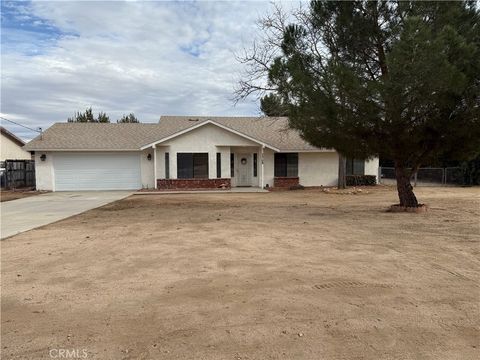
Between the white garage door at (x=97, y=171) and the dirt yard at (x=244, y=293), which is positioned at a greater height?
the white garage door at (x=97, y=171)

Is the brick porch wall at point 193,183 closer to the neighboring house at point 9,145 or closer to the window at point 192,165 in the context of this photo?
the window at point 192,165

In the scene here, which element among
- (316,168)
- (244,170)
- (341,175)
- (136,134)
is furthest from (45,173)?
(341,175)

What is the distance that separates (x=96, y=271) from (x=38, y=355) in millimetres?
2801

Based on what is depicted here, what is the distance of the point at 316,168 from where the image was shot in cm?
2602

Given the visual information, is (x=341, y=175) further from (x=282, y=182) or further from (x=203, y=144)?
(x=203, y=144)

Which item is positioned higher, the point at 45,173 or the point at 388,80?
the point at 388,80

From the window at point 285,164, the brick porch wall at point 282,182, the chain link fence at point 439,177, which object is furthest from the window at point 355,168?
the brick porch wall at point 282,182

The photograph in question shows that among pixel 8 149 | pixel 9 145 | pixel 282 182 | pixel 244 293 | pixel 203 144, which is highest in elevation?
pixel 9 145

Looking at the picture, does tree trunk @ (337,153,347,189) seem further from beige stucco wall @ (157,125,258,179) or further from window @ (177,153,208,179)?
window @ (177,153,208,179)

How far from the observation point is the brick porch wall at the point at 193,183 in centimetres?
2375

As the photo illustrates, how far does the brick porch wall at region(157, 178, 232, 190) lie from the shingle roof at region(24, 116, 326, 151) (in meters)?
2.52

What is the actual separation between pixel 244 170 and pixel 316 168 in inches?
178

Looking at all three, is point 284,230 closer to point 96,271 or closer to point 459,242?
point 459,242

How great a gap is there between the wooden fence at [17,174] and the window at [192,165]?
35.9 feet
